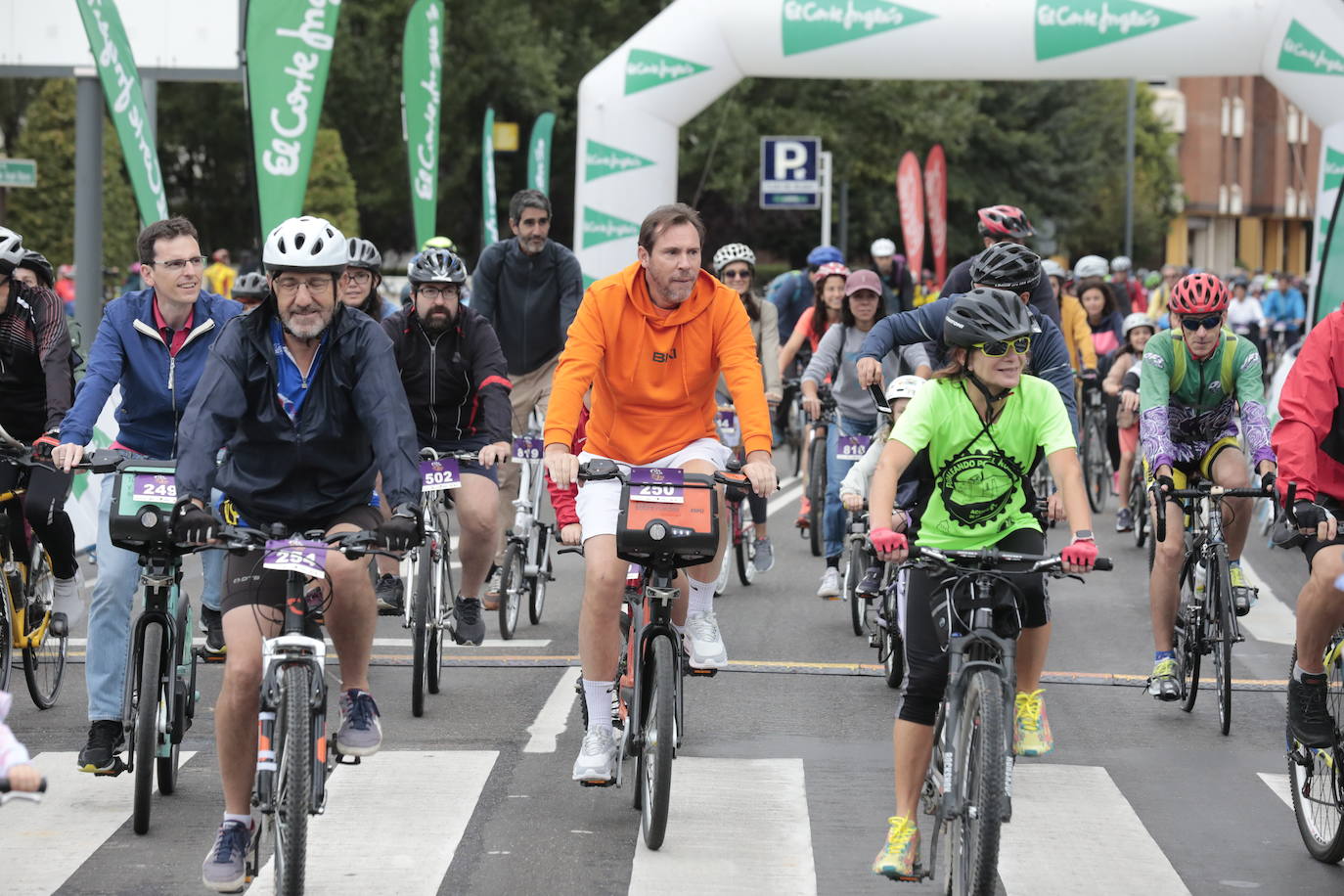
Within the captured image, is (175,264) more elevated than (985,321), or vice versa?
(175,264)

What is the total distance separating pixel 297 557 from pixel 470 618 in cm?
382

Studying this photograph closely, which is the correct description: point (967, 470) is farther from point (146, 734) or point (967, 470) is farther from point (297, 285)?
point (146, 734)

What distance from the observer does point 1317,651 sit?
6109mm

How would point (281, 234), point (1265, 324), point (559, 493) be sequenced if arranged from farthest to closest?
point (1265, 324) < point (559, 493) < point (281, 234)

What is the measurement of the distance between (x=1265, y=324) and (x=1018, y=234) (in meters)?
31.7

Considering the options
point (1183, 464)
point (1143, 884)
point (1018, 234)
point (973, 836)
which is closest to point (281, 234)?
point (973, 836)

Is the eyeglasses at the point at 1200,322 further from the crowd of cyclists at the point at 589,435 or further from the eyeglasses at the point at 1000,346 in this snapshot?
the eyeglasses at the point at 1000,346

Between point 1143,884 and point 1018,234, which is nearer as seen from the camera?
point 1143,884

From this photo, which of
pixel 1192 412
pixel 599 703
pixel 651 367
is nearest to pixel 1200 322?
pixel 1192 412

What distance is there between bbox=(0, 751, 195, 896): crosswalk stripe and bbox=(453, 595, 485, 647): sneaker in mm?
1909

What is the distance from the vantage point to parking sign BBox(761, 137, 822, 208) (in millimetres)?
27500

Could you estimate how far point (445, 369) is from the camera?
8.93m

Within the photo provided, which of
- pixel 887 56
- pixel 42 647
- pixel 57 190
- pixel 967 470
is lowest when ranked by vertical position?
pixel 42 647

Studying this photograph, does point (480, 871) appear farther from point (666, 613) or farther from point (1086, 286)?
point (1086, 286)
